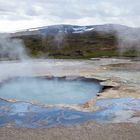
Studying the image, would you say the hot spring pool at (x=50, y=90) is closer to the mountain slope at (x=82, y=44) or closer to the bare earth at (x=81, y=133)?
the bare earth at (x=81, y=133)

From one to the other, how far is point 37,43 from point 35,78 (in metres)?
34.5

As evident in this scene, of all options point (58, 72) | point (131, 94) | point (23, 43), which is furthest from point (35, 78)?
point (23, 43)

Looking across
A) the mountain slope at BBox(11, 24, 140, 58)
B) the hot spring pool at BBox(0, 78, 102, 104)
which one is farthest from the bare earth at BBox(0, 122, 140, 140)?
the mountain slope at BBox(11, 24, 140, 58)

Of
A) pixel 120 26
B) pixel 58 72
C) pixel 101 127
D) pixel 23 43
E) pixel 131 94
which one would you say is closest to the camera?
pixel 101 127

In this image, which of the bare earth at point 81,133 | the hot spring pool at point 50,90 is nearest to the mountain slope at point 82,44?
the hot spring pool at point 50,90

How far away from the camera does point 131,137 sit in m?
10.8

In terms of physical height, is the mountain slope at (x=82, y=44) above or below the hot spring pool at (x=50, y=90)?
above

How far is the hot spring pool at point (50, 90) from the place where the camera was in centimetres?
1722

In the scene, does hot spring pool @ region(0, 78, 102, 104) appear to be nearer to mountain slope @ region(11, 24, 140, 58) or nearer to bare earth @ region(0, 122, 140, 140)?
bare earth @ region(0, 122, 140, 140)

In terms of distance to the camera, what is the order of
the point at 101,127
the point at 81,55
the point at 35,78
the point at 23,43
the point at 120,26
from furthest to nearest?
1. the point at 120,26
2. the point at 23,43
3. the point at 81,55
4. the point at 35,78
5. the point at 101,127

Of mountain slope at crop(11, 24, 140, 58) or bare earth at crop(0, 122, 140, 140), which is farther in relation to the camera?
mountain slope at crop(11, 24, 140, 58)

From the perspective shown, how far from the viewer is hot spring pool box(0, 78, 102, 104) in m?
17.2

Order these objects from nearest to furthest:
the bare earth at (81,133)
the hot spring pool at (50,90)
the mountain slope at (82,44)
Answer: the bare earth at (81,133) → the hot spring pool at (50,90) → the mountain slope at (82,44)

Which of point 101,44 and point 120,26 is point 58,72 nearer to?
point 101,44
